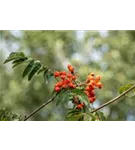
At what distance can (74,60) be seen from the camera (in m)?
4.92

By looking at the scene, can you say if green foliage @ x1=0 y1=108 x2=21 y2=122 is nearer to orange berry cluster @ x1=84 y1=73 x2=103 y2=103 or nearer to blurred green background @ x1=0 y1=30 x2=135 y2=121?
orange berry cluster @ x1=84 y1=73 x2=103 y2=103

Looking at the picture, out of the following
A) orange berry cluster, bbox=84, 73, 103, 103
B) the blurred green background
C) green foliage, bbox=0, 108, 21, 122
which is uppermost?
the blurred green background

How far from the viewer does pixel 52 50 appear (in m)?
5.19

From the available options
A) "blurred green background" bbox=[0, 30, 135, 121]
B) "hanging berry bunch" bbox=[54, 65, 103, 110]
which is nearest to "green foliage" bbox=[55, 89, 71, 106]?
"hanging berry bunch" bbox=[54, 65, 103, 110]

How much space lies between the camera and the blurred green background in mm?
4453

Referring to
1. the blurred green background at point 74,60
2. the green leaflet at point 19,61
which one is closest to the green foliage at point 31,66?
the green leaflet at point 19,61

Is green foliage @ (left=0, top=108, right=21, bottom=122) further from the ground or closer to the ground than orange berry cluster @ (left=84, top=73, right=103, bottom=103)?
closer to the ground

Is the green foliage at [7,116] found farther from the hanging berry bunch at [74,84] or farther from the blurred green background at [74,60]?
the blurred green background at [74,60]

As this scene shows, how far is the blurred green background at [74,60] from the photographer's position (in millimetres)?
4453

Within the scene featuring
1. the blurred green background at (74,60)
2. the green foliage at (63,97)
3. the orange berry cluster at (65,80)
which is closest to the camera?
the green foliage at (63,97)

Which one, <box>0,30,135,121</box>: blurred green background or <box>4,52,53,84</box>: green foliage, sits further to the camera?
<box>0,30,135,121</box>: blurred green background
